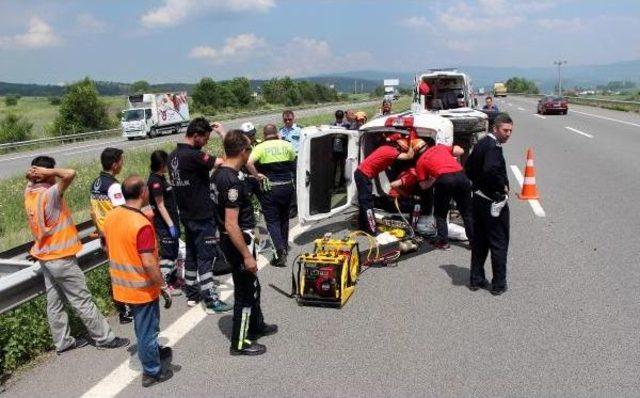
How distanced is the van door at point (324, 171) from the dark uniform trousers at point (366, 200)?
0.67 m

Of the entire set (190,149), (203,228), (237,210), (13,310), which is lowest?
(13,310)

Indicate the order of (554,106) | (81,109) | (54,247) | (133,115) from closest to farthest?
(54,247) → (554,106) → (133,115) → (81,109)

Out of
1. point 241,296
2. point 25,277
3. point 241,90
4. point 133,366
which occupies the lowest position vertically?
point 133,366

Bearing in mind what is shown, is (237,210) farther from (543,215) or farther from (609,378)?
(543,215)

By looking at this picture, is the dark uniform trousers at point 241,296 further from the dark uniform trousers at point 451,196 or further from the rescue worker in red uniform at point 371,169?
the dark uniform trousers at point 451,196

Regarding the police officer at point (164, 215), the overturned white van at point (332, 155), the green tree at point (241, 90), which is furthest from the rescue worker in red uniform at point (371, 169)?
the green tree at point (241, 90)

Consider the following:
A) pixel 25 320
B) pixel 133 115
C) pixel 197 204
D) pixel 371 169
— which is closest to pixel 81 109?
pixel 133 115

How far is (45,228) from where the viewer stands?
4664 millimetres

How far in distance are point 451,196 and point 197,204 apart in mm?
3561

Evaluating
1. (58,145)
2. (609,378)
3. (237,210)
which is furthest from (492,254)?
(58,145)

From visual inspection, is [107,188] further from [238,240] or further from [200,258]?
[238,240]

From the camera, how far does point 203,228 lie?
5.79 metres

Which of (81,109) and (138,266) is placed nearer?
(138,266)

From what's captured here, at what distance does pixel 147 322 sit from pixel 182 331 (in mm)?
918
